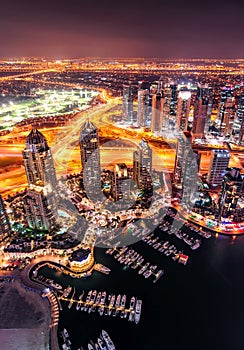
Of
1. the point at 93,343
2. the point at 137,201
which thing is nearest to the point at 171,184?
the point at 137,201

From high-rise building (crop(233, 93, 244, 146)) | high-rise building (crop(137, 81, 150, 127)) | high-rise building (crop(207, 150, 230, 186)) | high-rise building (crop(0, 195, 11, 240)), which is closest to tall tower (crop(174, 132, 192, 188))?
high-rise building (crop(207, 150, 230, 186))

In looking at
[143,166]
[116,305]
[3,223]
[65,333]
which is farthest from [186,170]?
[3,223]

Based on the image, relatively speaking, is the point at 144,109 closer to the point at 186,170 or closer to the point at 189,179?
the point at 186,170

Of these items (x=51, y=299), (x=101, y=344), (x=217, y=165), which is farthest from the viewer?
(x=217, y=165)

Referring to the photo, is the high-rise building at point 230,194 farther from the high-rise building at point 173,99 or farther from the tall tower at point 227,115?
the high-rise building at point 173,99

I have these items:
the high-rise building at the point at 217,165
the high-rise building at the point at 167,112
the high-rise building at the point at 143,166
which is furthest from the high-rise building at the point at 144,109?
the high-rise building at the point at 217,165

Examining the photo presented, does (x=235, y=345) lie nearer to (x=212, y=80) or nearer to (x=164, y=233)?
(x=164, y=233)

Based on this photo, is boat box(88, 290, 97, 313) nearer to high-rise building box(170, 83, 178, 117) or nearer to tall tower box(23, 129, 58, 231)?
tall tower box(23, 129, 58, 231)
